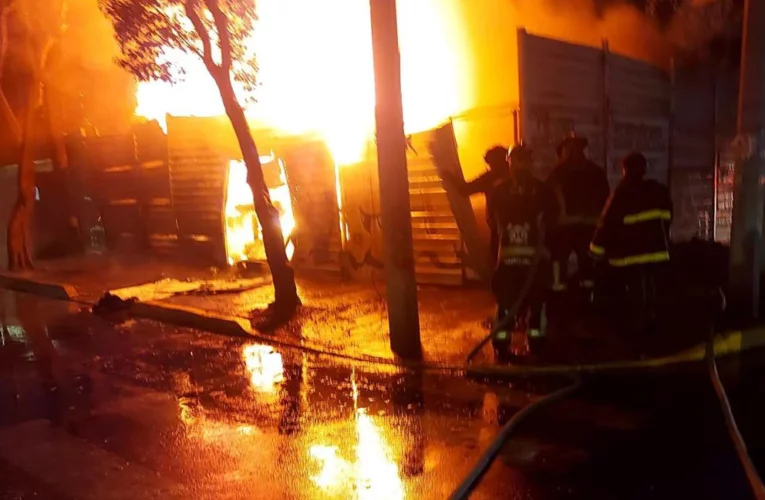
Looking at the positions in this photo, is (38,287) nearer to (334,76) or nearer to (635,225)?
(334,76)

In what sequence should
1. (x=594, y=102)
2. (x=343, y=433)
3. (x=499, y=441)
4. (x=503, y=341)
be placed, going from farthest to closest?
(x=594, y=102) < (x=503, y=341) < (x=343, y=433) < (x=499, y=441)

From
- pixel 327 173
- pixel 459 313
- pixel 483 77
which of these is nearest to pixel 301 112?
pixel 327 173

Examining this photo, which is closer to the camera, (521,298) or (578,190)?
(521,298)

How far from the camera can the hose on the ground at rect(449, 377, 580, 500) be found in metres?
3.86

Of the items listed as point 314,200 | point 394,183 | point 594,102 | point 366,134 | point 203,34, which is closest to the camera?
point 394,183

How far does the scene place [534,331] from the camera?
252 inches

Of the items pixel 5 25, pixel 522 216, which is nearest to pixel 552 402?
pixel 522 216

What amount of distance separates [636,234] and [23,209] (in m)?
13.4

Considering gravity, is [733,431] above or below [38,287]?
above

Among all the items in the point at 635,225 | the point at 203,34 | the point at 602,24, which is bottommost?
the point at 635,225

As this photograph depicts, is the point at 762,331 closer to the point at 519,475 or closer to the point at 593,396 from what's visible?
the point at 593,396

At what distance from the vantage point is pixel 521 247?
6211mm

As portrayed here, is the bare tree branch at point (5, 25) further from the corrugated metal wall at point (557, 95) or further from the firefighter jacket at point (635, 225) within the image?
the firefighter jacket at point (635, 225)

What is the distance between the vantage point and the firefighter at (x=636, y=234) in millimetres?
6523
